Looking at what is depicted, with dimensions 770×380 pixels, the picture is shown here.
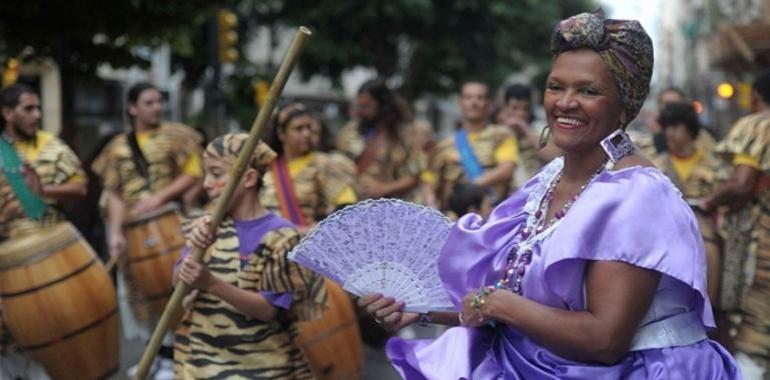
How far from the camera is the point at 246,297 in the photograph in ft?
15.7

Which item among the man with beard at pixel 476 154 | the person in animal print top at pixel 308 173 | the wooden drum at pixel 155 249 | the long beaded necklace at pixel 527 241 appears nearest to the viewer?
the long beaded necklace at pixel 527 241

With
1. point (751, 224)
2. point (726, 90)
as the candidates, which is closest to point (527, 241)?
point (751, 224)

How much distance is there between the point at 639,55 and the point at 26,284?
386 centimetres

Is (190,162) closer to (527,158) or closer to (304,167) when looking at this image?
(304,167)

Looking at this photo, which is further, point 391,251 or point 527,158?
point 527,158

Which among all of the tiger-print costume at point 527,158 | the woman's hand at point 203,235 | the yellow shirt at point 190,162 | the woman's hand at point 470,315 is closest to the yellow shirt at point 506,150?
the tiger-print costume at point 527,158

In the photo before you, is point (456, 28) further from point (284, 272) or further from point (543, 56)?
point (284, 272)

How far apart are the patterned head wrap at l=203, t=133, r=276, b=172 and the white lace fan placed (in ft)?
4.35

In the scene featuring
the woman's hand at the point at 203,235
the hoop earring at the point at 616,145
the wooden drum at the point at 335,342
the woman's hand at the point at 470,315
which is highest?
the hoop earring at the point at 616,145

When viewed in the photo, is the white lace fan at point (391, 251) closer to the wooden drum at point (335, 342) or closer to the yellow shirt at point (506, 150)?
the wooden drum at point (335, 342)

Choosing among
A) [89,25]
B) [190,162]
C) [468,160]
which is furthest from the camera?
[89,25]

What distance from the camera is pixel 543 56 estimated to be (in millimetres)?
37625

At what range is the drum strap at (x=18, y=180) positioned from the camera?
721 cm

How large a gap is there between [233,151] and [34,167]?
128 inches
